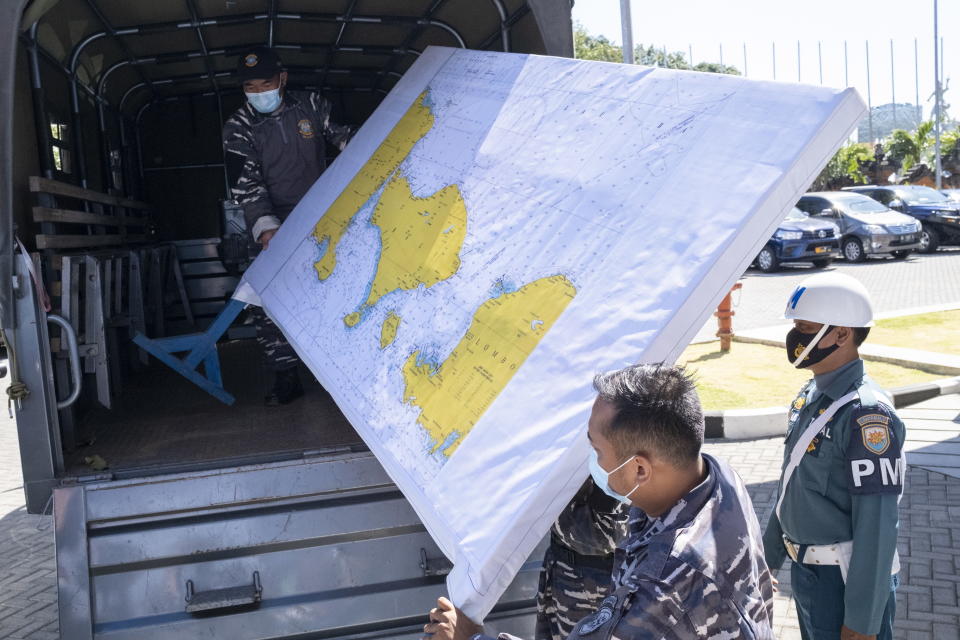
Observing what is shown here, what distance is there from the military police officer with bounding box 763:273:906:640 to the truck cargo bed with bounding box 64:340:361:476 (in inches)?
67.2

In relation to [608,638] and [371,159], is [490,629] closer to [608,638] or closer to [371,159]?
[608,638]

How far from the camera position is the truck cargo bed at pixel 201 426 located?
3.62 metres

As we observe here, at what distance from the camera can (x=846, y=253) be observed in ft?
58.4

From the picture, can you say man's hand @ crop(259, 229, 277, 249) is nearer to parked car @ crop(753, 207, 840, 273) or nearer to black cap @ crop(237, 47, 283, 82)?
black cap @ crop(237, 47, 283, 82)

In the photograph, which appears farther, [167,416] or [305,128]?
[305,128]

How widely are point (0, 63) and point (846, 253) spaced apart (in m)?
17.1

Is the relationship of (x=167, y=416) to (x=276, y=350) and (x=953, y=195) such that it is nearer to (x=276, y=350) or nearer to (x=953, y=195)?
(x=276, y=350)

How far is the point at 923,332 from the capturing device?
996 centimetres

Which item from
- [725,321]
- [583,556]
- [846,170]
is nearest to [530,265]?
[583,556]

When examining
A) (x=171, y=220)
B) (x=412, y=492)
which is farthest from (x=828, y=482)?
(x=171, y=220)

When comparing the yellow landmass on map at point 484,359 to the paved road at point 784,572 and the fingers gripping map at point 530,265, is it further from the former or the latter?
the paved road at point 784,572

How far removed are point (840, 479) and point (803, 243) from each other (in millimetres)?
15360

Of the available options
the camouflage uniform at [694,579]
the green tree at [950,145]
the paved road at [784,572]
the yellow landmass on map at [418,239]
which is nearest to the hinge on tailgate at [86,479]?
the yellow landmass on map at [418,239]

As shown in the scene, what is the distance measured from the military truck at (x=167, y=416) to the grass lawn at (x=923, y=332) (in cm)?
635
